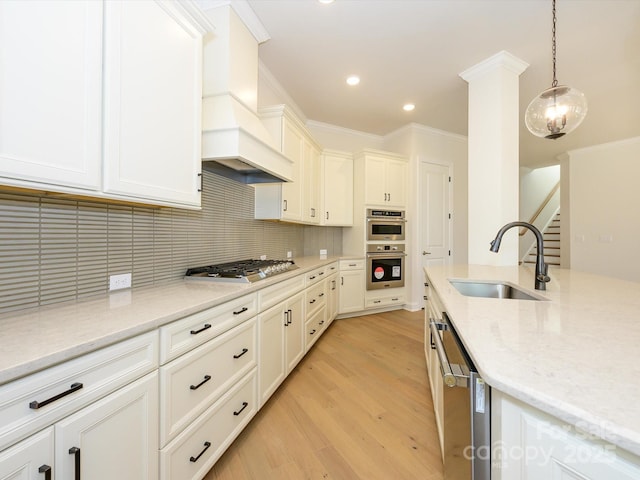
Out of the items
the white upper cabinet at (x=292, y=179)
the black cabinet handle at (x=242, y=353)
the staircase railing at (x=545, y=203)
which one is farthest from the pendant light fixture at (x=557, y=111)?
the staircase railing at (x=545, y=203)

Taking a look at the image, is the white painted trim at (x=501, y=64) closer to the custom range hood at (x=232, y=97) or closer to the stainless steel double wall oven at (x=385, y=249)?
the stainless steel double wall oven at (x=385, y=249)

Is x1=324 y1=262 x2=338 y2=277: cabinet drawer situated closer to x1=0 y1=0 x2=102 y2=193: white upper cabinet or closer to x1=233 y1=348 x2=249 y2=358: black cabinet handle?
x1=233 y1=348 x2=249 y2=358: black cabinet handle

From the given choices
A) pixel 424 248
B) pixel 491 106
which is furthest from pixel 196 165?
pixel 424 248

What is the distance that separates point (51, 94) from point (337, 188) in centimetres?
331

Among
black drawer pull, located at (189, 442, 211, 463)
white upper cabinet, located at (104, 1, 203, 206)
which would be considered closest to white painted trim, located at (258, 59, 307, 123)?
white upper cabinet, located at (104, 1, 203, 206)

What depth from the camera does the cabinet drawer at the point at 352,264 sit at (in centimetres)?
380

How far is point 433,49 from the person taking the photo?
256 centimetres

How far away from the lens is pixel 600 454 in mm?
469

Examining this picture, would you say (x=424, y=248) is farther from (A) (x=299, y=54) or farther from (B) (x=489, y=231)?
(A) (x=299, y=54)

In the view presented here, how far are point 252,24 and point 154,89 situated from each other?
55.1 inches

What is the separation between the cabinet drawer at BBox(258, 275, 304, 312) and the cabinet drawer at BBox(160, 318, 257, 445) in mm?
180

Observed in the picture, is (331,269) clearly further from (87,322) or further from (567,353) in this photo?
(567,353)

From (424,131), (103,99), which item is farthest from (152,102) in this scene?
(424,131)

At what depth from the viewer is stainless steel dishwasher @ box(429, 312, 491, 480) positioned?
73cm
